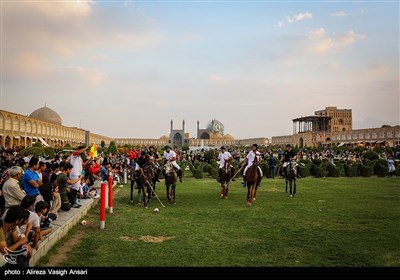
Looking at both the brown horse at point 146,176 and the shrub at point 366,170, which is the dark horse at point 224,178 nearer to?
the brown horse at point 146,176

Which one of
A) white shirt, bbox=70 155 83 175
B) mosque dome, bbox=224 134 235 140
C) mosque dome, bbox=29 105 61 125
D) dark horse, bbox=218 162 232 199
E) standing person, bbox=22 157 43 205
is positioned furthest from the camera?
mosque dome, bbox=224 134 235 140

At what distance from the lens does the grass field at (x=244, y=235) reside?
4.86 metres

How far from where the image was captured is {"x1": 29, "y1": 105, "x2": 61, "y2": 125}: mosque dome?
68.6 m

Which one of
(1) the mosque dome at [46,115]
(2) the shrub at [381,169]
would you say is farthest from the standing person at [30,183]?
(1) the mosque dome at [46,115]

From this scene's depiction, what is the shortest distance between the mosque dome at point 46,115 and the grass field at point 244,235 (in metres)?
65.5

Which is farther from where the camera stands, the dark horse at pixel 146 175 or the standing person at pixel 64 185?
the dark horse at pixel 146 175

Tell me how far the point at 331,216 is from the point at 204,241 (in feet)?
12.3

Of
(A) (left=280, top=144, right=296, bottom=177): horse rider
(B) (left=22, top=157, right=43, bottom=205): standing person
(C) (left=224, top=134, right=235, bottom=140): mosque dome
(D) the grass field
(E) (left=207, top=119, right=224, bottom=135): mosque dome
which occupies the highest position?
(E) (left=207, top=119, right=224, bottom=135): mosque dome

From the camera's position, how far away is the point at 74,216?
7125mm

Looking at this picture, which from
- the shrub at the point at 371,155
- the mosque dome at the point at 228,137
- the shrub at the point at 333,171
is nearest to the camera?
the shrub at the point at 333,171

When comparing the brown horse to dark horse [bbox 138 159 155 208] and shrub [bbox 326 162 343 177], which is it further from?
shrub [bbox 326 162 343 177]

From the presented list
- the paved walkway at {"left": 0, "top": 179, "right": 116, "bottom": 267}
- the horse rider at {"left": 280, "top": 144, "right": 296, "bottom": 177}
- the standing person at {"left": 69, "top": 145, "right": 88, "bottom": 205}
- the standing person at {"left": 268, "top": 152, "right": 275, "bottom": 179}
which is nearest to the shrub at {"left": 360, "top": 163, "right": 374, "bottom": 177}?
the standing person at {"left": 268, "top": 152, "right": 275, "bottom": 179}

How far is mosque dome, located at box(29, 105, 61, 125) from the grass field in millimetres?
65518
